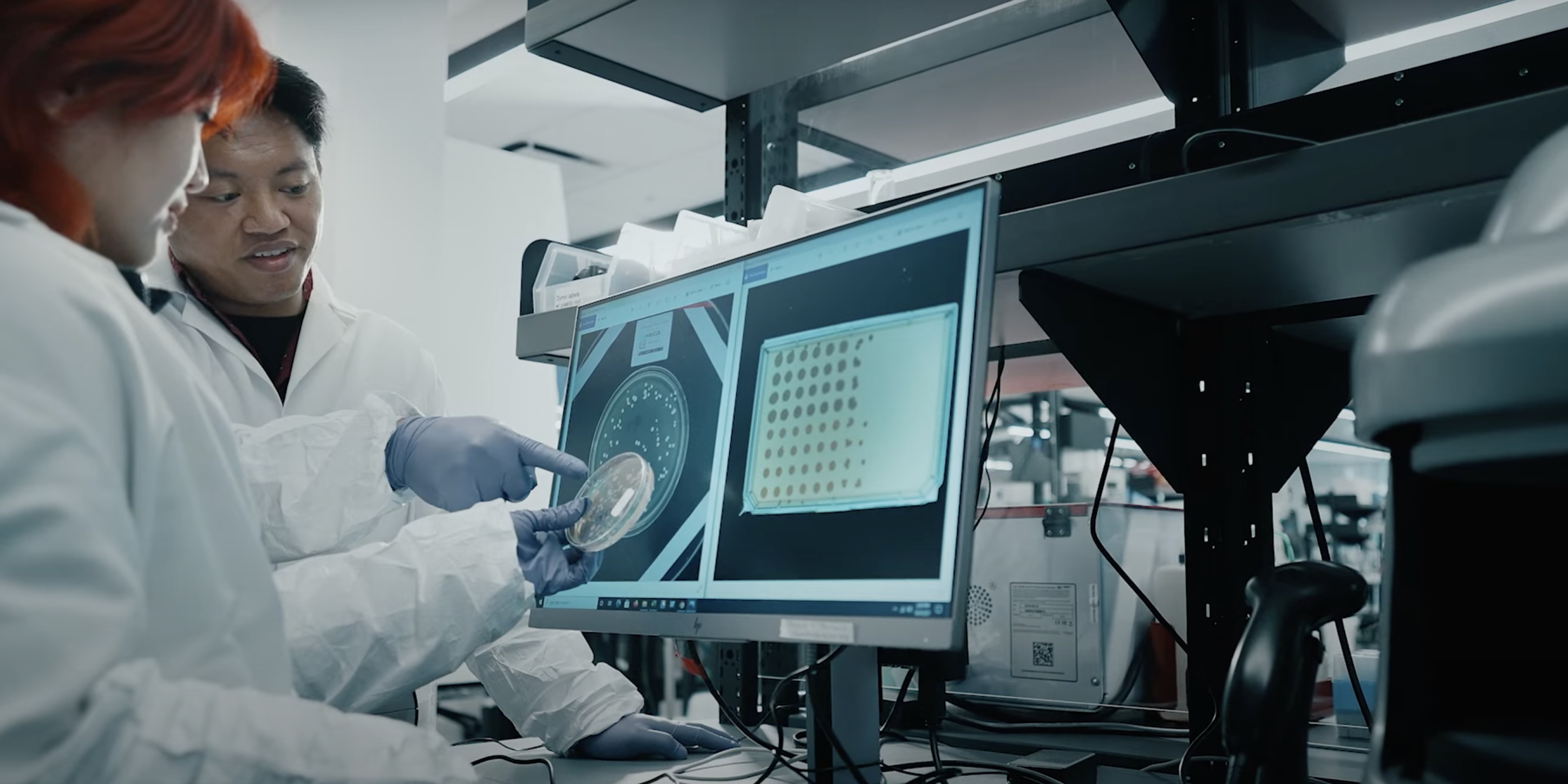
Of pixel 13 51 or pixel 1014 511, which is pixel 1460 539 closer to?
pixel 1014 511

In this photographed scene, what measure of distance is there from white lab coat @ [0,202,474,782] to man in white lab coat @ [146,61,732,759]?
14.1 inches

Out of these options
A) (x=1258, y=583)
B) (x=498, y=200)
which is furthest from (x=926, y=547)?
(x=498, y=200)

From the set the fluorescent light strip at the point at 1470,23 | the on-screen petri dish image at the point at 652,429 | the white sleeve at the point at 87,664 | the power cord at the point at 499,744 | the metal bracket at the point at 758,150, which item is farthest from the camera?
the fluorescent light strip at the point at 1470,23

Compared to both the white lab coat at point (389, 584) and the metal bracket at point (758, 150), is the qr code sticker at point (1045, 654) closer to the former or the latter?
the white lab coat at point (389, 584)

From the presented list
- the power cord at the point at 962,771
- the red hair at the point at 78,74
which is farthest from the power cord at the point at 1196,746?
the red hair at the point at 78,74

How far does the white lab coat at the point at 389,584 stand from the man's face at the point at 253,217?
63mm

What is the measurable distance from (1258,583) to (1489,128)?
31cm

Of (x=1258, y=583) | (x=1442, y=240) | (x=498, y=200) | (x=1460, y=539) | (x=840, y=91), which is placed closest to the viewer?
(x=1460, y=539)

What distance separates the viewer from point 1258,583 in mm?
682

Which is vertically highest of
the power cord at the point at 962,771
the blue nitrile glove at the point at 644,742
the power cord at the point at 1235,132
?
the power cord at the point at 1235,132

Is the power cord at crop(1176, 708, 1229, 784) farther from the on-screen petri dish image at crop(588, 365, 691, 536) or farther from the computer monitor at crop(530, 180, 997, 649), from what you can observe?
the on-screen petri dish image at crop(588, 365, 691, 536)

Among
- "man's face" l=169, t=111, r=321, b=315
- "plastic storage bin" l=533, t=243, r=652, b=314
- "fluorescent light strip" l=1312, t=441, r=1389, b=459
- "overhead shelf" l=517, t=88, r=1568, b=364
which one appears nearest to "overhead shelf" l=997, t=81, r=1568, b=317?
"overhead shelf" l=517, t=88, r=1568, b=364

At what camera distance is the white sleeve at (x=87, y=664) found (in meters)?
0.50

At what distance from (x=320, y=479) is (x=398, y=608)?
0.28 meters
